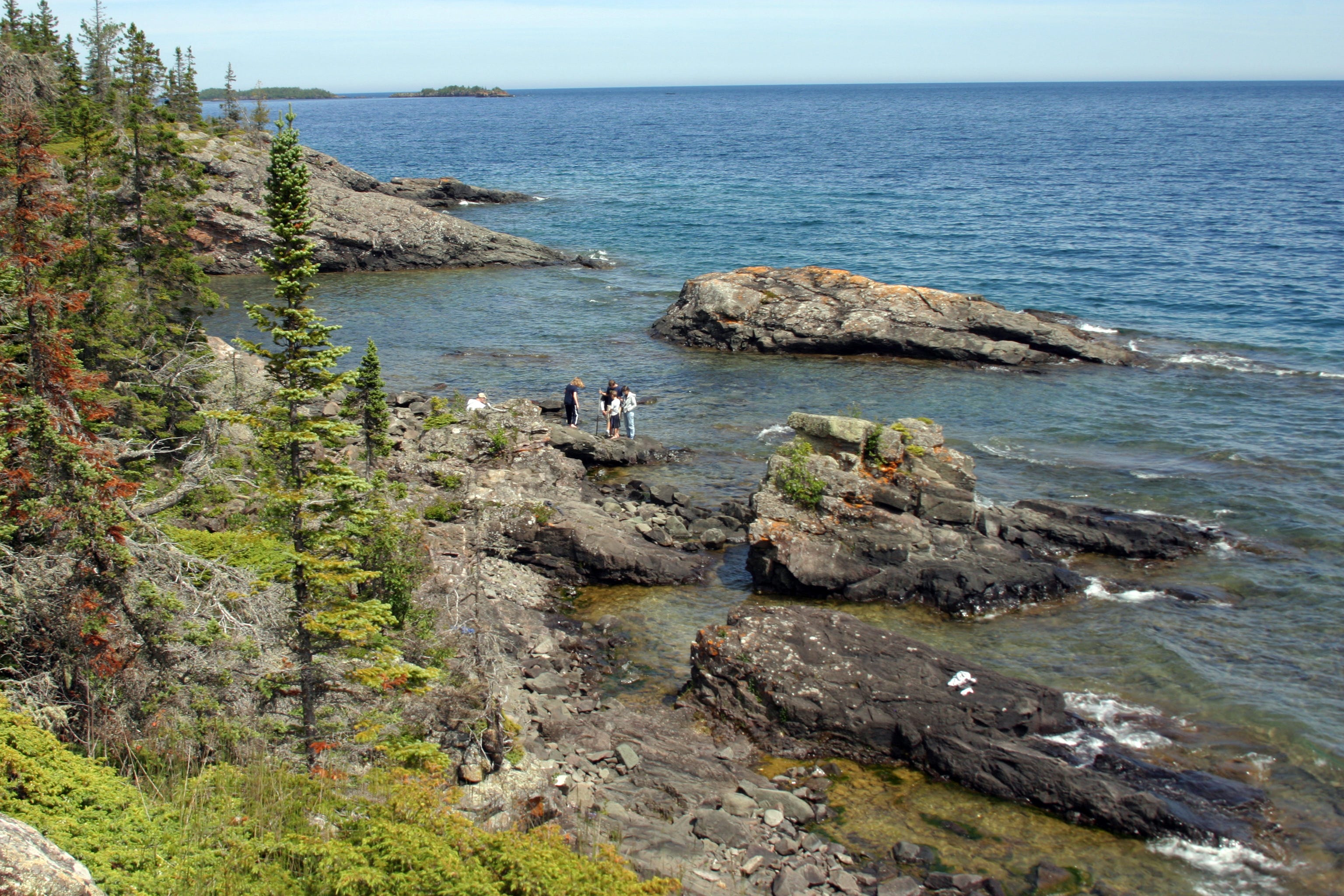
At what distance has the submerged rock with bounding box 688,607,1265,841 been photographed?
1298 centimetres

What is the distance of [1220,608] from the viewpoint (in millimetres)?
19312

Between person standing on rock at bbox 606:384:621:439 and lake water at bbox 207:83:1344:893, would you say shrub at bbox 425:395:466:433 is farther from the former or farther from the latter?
lake water at bbox 207:83:1344:893

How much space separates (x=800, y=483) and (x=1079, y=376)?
1995 centimetres

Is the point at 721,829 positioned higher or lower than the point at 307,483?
lower

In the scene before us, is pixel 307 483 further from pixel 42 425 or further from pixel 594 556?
pixel 594 556

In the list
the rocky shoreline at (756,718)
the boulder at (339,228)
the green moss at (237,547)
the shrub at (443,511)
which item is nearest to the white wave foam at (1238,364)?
the rocky shoreline at (756,718)

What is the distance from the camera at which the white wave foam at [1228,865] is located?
38.5ft

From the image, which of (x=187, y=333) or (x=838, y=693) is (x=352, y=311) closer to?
(x=187, y=333)

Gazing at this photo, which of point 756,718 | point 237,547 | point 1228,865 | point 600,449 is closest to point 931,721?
point 756,718

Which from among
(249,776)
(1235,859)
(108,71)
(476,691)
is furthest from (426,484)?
(108,71)

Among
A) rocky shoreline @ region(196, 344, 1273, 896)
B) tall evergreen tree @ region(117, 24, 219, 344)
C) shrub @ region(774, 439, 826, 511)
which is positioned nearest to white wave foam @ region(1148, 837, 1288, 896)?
rocky shoreline @ region(196, 344, 1273, 896)

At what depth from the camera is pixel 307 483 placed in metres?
12.0

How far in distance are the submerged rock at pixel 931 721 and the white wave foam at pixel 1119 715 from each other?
37 cm

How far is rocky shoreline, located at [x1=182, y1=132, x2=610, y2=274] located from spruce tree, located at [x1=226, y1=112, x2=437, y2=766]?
137 feet
